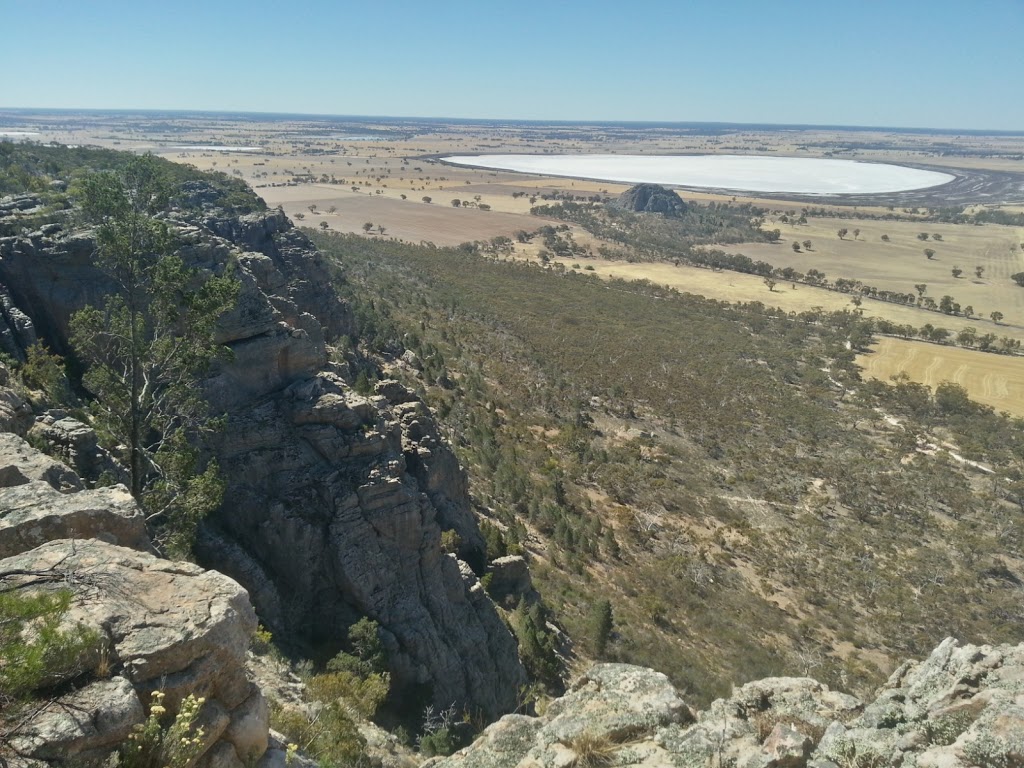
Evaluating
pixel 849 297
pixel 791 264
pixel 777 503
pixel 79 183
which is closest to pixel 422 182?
pixel 791 264

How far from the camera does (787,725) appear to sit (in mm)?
8664

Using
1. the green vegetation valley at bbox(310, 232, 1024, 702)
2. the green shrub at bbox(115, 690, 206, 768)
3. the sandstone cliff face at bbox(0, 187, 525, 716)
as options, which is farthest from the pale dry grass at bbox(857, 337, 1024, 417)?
the green shrub at bbox(115, 690, 206, 768)

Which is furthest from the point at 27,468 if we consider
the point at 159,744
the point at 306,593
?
the point at 306,593

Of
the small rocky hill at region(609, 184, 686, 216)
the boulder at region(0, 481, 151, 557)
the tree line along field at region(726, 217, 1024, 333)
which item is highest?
the small rocky hill at region(609, 184, 686, 216)

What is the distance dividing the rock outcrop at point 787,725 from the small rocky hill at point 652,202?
5646 inches

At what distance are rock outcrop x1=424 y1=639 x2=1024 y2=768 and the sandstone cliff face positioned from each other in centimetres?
610

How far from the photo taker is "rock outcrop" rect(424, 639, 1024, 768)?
7.28 metres

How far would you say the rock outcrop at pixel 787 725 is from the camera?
7.28 meters

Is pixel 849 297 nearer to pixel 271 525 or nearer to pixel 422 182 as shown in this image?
pixel 271 525

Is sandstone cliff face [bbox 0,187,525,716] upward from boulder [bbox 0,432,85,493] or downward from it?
downward

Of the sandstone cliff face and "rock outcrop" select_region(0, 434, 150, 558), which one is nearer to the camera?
"rock outcrop" select_region(0, 434, 150, 558)

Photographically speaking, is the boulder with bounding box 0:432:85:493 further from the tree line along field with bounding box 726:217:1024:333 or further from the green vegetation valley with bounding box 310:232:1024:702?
the tree line along field with bounding box 726:217:1024:333

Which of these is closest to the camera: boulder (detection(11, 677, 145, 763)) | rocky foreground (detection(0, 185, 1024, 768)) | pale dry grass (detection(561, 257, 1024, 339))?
boulder (detection(11, 677, 145, 763))

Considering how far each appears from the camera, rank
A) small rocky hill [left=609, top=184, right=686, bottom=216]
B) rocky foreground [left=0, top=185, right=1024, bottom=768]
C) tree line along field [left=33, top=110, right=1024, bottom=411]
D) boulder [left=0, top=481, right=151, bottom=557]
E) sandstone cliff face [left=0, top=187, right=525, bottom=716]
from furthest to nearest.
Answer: small rocky hill [left=609, top=184, right=686, bottom=216], tree line along field [left=33, top=110, right=1024, bottom=411], sandstone cliff face [left=0, top=187, right=525, bottom=716], boulder [left=0, top=481, right=151, bottom=557], rocky foreground [left=0, top=185, right=1024, bottom=768]
